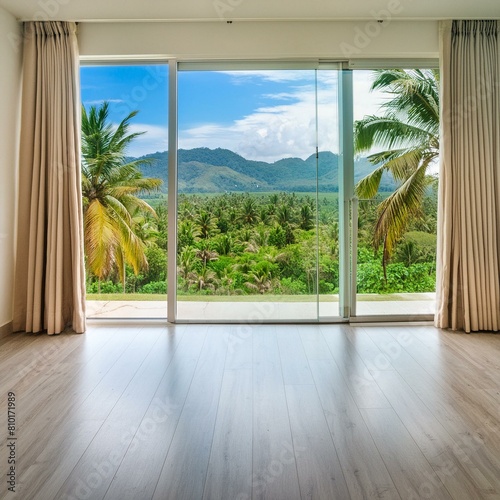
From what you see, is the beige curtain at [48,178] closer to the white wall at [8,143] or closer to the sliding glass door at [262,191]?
the white wall at [8,143]

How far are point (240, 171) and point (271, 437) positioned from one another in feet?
9.11

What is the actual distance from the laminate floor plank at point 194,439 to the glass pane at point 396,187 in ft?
6.00

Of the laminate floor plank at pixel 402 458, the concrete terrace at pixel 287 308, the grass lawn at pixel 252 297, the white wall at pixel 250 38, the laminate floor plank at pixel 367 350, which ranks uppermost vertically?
the white wall at pixel 250 38

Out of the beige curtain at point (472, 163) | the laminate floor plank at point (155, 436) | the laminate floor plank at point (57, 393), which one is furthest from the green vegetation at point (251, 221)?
the laminate floor plank at point (155, 436)

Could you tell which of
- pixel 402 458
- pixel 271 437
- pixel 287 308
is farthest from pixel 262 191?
pixel 402 458

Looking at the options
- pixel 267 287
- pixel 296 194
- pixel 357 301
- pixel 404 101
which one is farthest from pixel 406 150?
pixel 267 287

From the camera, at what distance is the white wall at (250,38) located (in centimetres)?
434

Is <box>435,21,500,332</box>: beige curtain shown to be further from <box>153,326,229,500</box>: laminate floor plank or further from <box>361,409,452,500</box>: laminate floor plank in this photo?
<box>153,326,229,500</box>: laminate floor plank

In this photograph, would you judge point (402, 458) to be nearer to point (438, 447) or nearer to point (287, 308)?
point (438, 447)

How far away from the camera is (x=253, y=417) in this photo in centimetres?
255

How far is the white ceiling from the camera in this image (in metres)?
3.84

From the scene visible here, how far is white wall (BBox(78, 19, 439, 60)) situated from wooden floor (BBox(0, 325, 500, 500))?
2.45 metres

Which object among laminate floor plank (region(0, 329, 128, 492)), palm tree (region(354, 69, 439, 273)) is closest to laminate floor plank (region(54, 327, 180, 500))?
laminate floor plank (region(0, 329, 128, 492))

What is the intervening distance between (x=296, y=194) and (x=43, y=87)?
2.35 meters
